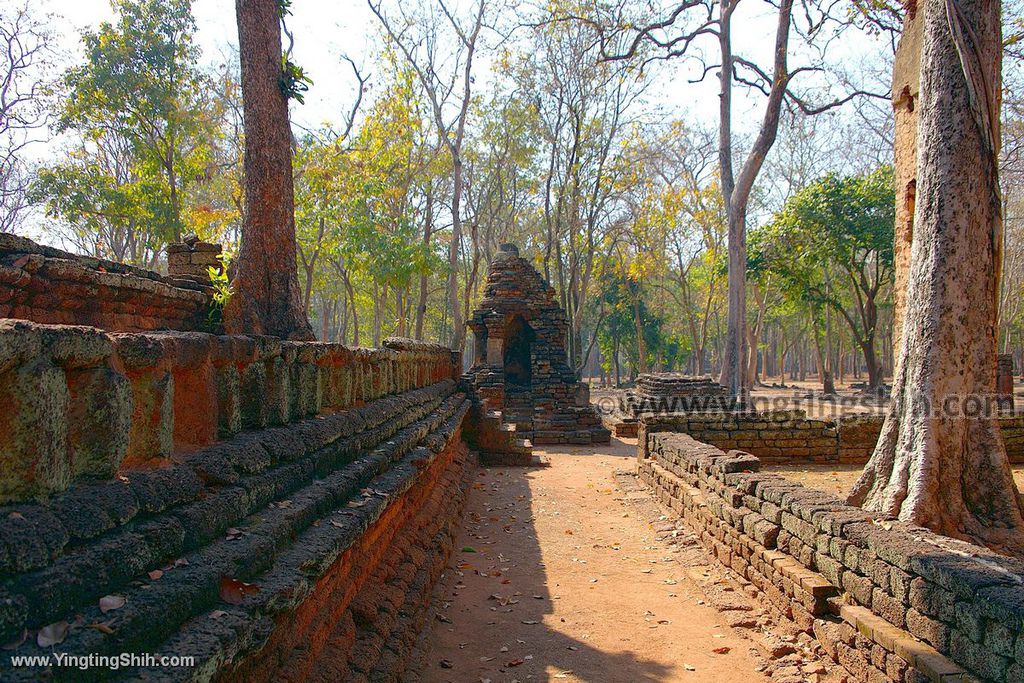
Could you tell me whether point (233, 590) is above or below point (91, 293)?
below

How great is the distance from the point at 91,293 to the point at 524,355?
51.0ft

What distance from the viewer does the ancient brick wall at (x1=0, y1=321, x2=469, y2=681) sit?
1.61 m

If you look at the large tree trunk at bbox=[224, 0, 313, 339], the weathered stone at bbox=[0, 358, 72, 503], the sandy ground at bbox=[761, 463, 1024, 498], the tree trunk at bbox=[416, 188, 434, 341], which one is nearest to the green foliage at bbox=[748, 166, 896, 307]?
the tree trunk at bbox=[416, 188, 434, 341]

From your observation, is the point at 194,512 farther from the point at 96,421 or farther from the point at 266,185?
the point at 266,185

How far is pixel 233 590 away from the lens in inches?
81.8

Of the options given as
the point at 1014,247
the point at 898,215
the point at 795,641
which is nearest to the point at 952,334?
the point at 898,215

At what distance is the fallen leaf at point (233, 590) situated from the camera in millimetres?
2051

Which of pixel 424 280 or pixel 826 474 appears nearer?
pixel 826 474

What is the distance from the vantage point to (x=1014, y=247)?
34125 millimetres

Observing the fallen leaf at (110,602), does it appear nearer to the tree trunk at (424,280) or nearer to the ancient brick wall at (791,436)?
the ancient brick wall at (791,436)

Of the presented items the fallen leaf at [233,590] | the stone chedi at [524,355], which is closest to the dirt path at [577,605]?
the fallen leaf at [233,590]

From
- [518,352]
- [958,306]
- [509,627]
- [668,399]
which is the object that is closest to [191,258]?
[509,627]

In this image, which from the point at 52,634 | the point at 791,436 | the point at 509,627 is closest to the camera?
the point at 52,634

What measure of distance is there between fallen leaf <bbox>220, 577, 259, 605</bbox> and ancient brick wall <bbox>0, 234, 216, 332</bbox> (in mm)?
4301
